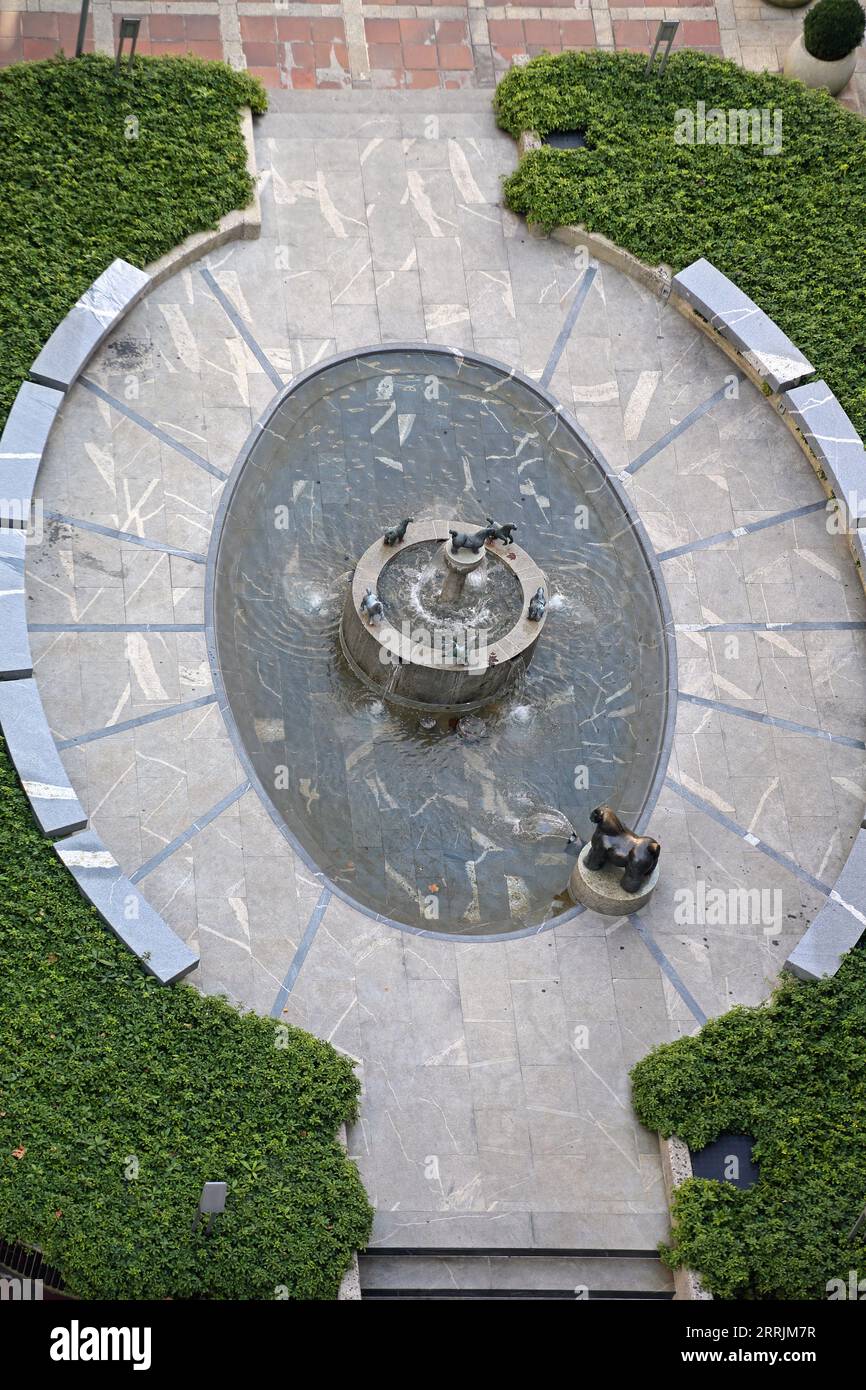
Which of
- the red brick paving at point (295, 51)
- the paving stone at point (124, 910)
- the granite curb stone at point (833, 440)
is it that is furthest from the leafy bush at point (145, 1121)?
the red brick paving at point (295, 51)

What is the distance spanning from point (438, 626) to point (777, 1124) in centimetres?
782

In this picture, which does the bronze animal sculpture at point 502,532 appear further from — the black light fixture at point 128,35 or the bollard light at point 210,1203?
the bollard light at point 210,1203

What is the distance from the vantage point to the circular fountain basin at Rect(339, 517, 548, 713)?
27.3 m

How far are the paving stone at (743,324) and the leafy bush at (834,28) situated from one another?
4.79 meters

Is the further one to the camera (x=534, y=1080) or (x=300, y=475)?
(x=300, y=475)

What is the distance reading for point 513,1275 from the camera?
2452cm

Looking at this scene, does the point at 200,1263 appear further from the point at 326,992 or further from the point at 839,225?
the point at 839,225

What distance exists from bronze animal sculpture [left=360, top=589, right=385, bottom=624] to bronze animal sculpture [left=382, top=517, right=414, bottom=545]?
2.75ft

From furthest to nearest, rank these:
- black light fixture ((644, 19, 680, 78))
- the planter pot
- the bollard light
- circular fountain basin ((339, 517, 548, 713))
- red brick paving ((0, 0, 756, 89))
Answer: the planter pot, red brick paving ((0, 0, 756, 89)), black light fixture ((644, 19, 680, 78)), circular fountain basin ((339, 517, 548, 713)), the bollard light

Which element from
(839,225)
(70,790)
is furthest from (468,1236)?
(839,225)

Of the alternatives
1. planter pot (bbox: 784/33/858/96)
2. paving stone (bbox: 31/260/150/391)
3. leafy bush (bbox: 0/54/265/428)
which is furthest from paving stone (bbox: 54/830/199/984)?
planter pot (bbox: 784/33/858/96)

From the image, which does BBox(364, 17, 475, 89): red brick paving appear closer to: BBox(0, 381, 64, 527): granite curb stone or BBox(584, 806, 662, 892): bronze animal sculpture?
BBox(0, 381, 64, 527): granite curb stone

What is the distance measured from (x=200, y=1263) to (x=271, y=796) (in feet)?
20.9

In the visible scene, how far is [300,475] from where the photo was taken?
29375 mm
